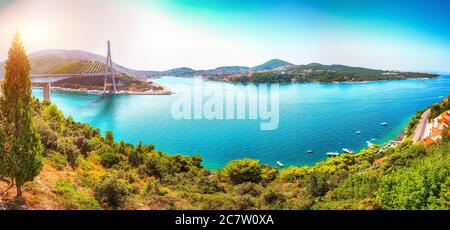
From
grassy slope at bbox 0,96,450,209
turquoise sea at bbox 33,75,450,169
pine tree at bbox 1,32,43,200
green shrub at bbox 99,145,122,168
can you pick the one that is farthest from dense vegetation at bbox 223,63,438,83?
pine tree at bbox 1,32,43,200

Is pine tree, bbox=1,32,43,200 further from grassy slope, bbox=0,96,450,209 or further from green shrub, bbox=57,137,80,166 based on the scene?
green shrub, bbox=57,137,80,166

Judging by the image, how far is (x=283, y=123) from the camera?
15031 millimetres

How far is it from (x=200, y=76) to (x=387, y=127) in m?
22.6

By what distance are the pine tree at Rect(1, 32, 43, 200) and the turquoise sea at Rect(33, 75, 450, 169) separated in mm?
7968

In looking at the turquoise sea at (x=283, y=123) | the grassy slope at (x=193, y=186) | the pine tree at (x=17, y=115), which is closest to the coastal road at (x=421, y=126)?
the turquoise sea at (x=283, y=123)

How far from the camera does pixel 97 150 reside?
575cm

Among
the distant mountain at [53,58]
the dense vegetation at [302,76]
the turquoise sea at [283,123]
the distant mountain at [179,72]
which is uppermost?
the distant mountain at [179,72]

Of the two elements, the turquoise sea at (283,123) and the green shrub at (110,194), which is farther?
the turquoise sea at (283,123)

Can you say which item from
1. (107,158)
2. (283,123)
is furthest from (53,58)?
(283,123)

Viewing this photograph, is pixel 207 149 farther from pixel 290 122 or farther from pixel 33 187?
pixel 33 187

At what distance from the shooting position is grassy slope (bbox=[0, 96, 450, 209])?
2.40 meters

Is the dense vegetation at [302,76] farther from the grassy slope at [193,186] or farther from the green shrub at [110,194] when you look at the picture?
the green shrub at [110,194]

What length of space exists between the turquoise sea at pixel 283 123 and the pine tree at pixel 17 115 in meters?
7.97

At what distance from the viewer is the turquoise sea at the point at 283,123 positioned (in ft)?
37.3
